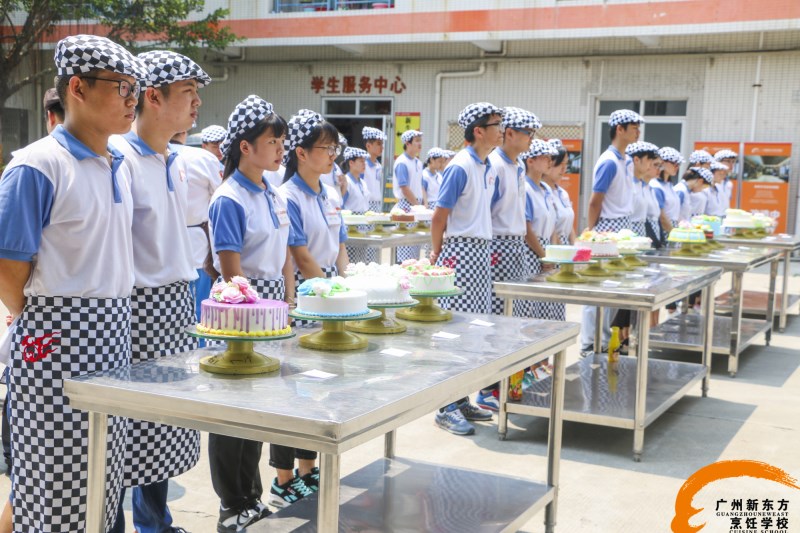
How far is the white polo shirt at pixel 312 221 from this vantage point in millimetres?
3541

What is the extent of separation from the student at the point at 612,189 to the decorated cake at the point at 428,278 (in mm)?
3228

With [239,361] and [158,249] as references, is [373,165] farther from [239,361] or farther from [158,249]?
[239,361]

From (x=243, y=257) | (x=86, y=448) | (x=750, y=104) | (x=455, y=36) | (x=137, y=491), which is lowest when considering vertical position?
(x=137, y=491)

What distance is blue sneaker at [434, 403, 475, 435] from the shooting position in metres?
4.59

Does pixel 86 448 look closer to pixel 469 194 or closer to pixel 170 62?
pixel 170 62

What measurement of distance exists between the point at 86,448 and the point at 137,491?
22.3 inches

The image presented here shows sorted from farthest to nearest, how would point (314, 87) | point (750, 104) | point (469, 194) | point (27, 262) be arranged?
point (314, 87) → point (750, 104) → point (469, 194) → point (27, 262)

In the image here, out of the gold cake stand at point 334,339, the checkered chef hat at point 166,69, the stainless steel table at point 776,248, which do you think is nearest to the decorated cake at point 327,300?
the gold cake stand at point 334,339

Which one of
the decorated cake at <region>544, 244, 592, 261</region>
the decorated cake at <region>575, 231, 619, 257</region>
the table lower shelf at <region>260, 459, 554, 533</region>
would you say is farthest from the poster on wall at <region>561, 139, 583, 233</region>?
the table lower shelf at <region>260, 459, 554, 533</region>

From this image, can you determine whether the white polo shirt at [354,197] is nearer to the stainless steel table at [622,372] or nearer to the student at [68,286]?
the stainless steel table at [622,372]

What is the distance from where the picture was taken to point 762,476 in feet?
13.6

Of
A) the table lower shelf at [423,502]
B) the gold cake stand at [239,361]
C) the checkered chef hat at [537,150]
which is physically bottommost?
the table lower shelf at [423,502]

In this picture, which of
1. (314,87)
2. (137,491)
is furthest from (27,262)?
(314,87)

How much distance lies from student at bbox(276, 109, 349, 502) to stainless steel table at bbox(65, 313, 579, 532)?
1.46 ft
